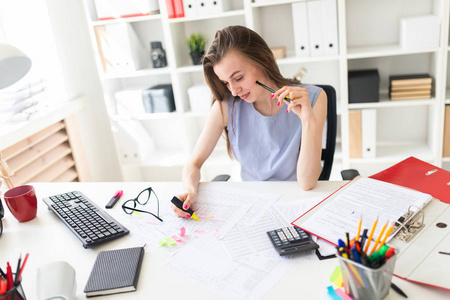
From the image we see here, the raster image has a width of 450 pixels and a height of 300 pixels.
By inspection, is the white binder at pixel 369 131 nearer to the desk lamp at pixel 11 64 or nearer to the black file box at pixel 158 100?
the black file box at pixel 158 100

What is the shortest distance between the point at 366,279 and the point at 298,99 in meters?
0.73

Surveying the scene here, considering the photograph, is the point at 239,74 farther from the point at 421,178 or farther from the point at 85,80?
the point at 85,80

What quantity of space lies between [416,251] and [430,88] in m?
1.75

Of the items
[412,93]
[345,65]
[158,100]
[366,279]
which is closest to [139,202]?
[366,279]

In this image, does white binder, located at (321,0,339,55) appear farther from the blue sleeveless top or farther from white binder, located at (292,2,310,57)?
the blue sleeveless top

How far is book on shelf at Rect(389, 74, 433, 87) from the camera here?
240 centimetres

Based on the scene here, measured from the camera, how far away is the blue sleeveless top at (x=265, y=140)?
1637 millimetres

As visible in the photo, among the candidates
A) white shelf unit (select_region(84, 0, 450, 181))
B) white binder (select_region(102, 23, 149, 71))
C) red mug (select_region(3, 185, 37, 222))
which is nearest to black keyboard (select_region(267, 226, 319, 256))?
red mug (select_region(3, 185, 37, 222))

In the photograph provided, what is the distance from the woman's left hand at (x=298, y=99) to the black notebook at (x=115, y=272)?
2.19ft

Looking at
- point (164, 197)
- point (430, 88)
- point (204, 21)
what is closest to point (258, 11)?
point (204, 21)

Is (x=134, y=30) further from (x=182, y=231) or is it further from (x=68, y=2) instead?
(x=182, y=231)

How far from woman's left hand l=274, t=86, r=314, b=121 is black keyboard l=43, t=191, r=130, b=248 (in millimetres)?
663

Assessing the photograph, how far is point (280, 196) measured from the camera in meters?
1.35

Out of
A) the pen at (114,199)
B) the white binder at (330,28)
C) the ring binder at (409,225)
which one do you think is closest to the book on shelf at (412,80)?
the white binder at (330,28)
